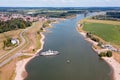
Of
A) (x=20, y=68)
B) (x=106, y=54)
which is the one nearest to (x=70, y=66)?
(x=20, y=68)

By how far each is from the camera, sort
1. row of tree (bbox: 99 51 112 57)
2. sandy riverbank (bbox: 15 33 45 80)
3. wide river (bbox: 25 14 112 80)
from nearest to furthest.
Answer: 1. wide river (bbox: 25 14 112 80)
2. sandy riverbank (bbox: 15 33 45 80)
3. row of tree (bbox: 99 51 112 57)

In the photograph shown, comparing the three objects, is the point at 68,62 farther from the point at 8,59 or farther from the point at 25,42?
the point at 25,42

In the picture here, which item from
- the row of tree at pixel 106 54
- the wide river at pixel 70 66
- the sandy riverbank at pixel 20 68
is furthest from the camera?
the row of tree at pixel 106 54

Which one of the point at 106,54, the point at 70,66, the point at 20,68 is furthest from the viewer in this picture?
the point at 106,54

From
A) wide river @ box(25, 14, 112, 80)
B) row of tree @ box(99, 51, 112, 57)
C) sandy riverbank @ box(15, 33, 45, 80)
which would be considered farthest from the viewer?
row of tree @ box(99, 51, 112, 57)

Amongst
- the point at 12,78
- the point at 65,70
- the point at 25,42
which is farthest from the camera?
the point at 25,42

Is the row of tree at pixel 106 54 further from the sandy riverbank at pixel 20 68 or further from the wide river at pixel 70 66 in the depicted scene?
the sandy riverbank at pixel 20 68

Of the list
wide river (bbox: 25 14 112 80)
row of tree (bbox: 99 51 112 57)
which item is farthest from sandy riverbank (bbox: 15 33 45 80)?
row of tree (bbox: 99 51 112 57)

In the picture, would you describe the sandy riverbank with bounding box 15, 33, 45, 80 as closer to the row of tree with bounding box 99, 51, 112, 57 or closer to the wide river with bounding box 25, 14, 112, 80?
the wide river with bounding box 25, 14, 112, 80

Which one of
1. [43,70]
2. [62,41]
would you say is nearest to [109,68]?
[43,70]

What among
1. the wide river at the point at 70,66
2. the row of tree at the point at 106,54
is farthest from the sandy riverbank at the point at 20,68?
the row of tree at the point at 106,54

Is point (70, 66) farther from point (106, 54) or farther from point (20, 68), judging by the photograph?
point (106, 54)
